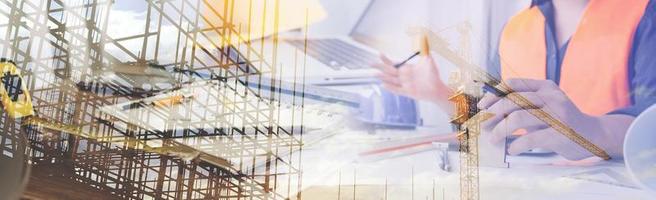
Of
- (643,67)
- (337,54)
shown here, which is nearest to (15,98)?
(337,54)

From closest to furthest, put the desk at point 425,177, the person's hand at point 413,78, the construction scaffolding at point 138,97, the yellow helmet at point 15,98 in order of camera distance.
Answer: the desk at point 425,177
the person's hand at point 413,78
the construction scaffolding at point 138,97
the yellow helmet at point 15,98

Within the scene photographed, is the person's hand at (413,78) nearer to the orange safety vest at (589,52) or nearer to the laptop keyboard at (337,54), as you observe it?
the laptop keyboard at (337,54)

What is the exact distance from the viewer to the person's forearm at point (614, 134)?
7.63ft

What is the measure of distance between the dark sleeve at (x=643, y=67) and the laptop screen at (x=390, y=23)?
71 cm

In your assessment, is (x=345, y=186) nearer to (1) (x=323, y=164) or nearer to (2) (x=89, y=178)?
(1) (x=323, y=164)

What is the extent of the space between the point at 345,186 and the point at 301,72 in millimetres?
448

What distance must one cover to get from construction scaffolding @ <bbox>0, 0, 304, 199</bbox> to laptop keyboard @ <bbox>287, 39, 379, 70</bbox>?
168 mm

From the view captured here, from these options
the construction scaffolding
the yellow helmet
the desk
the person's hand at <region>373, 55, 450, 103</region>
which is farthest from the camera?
the yellow helmet

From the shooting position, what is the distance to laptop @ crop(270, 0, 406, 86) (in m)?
2.52

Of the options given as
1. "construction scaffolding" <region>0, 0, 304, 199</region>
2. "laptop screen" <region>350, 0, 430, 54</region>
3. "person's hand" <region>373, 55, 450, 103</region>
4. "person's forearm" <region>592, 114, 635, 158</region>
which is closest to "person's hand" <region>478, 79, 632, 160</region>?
"person's forearm" <region>592, 114, 635, 158</region>

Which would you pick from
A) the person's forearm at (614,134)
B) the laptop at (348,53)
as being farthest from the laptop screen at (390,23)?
the person's forearm at (614,134)

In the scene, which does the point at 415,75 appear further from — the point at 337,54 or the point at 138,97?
the point at 138,97

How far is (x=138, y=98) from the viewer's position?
2809 millimetres

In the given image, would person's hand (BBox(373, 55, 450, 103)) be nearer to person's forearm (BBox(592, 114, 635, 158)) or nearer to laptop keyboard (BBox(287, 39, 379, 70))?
laptop keyboard (BBox(287, 39, 379, 70))
